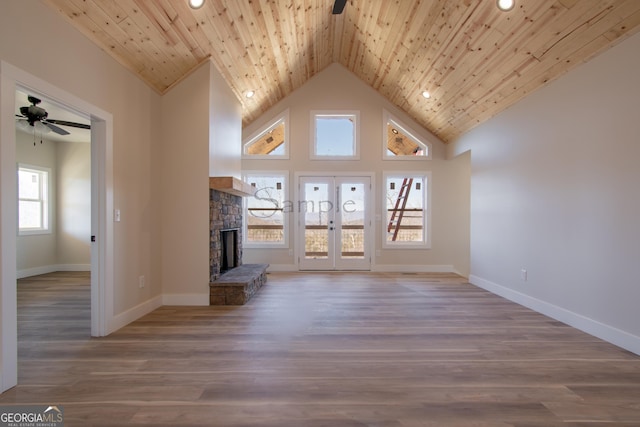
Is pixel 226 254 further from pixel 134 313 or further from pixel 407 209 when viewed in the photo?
pixel 407 209

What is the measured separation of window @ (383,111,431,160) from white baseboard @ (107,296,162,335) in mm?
4719

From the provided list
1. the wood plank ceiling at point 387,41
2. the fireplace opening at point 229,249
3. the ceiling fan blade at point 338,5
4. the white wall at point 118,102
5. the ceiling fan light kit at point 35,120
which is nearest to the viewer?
the white wall at point 118,102

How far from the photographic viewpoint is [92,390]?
1.85 meters

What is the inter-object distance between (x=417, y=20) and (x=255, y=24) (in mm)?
2016

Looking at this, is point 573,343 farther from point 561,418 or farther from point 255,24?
point 255,24

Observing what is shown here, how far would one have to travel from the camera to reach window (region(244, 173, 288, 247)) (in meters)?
6.04

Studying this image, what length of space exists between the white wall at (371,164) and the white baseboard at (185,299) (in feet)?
7.69

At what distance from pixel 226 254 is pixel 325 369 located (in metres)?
2.93

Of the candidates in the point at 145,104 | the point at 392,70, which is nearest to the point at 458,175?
the point at 392,70

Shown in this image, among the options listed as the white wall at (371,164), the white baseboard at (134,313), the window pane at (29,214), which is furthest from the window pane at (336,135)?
the window pane at (29,214)

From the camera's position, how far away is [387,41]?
14.3 feet

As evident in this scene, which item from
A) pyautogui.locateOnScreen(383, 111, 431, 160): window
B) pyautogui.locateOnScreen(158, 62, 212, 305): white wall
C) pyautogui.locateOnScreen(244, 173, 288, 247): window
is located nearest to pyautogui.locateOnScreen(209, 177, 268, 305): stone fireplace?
pyautogui.locateOnScreen(158, 62, 212, 305): white wall

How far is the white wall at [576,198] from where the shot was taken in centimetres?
251

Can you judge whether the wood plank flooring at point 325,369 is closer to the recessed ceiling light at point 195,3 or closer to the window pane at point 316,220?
the window pane at point 316,220
